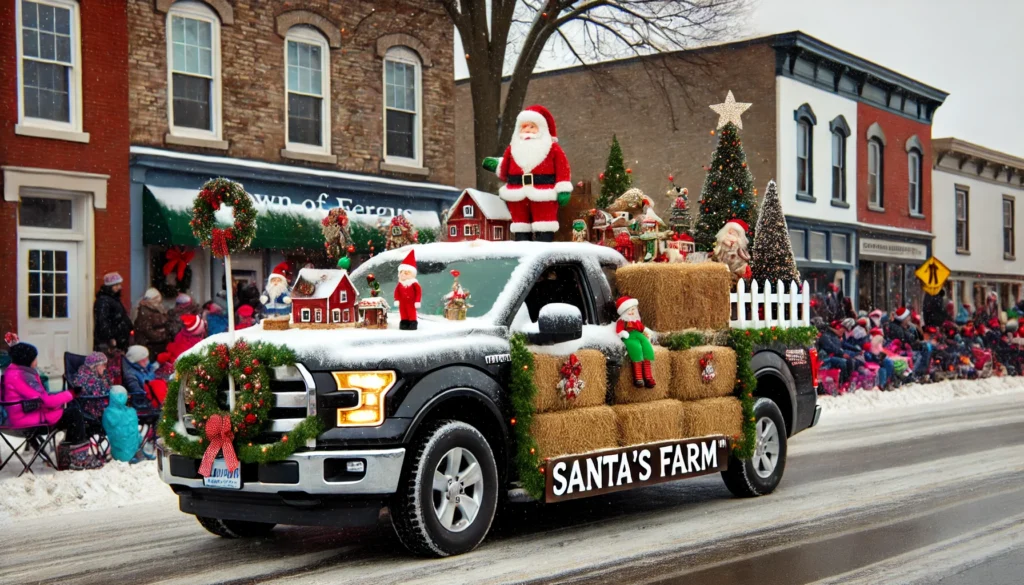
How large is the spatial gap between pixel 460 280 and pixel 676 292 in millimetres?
1721

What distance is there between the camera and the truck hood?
684cm

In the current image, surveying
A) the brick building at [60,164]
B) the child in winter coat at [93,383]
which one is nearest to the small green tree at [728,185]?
the child in winter coat at [93,383]

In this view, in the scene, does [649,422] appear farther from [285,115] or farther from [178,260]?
[285,115]

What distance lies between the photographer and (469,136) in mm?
34906

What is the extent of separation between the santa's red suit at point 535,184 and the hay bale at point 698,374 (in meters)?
1.50

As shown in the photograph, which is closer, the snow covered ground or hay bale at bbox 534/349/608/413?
hay bale at bbox 534/349/608/413

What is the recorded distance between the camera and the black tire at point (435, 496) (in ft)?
22.6

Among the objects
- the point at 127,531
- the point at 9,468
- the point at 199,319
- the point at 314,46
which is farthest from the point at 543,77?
the point at 127,531

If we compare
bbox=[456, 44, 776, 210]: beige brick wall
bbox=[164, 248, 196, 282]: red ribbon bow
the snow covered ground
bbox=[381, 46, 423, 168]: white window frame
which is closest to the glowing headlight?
the snow covered ground

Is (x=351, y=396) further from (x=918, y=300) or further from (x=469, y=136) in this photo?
(x=918, y=300)

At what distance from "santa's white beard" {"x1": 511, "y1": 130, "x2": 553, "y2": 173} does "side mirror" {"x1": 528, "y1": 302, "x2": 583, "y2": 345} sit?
2.29 metres

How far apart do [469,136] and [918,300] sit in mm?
16077

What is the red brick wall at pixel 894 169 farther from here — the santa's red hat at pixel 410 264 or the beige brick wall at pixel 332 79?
the santa's red hat at pixel 410 264

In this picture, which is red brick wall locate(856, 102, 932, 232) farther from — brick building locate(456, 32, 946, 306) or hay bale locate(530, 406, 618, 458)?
hay bale locate(530, 406, 618, 458)
